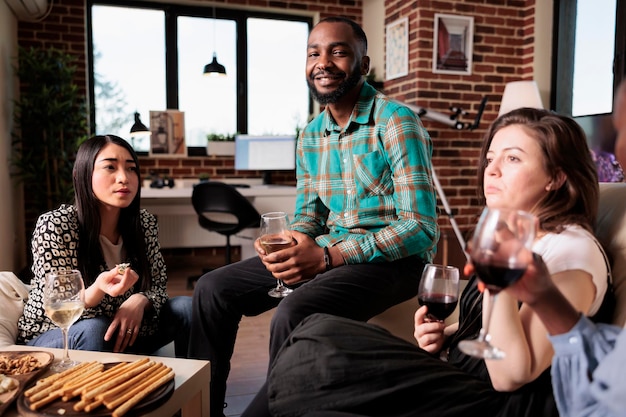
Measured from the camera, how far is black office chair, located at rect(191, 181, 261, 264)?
12.3 ft

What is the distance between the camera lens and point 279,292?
1683 millimetres

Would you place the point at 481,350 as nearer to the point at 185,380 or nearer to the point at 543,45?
the point at 185,380

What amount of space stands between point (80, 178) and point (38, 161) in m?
2.78

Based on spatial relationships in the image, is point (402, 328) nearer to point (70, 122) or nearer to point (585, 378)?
point (585, 378)

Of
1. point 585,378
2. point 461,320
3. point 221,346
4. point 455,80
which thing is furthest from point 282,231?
point 455,80

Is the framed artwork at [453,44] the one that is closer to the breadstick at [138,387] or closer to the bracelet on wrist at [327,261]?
the bracelet on wrist at [327,261]

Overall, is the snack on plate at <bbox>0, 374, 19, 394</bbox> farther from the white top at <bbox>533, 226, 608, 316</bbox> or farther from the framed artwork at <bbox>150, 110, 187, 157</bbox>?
the framed artwork at <bbox>150, 110, 187, 157</bbox>

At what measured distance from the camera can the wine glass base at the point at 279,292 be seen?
1654mm

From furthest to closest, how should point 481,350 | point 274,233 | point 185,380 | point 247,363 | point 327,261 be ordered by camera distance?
point 247,363 < point 327,261 < point 274,233 < point 185,380 < point 481,350

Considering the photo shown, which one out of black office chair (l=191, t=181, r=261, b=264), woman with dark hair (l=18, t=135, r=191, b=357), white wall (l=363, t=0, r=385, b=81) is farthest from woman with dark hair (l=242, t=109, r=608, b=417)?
white wall (l=363, t=0, r=385, b=81)

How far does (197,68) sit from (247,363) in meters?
3.33

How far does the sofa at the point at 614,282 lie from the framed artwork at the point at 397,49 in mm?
2915

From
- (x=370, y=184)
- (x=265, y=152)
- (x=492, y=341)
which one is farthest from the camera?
(x=265, y=152)

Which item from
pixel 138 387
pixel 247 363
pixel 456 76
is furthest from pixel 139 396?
pixel 456 76
